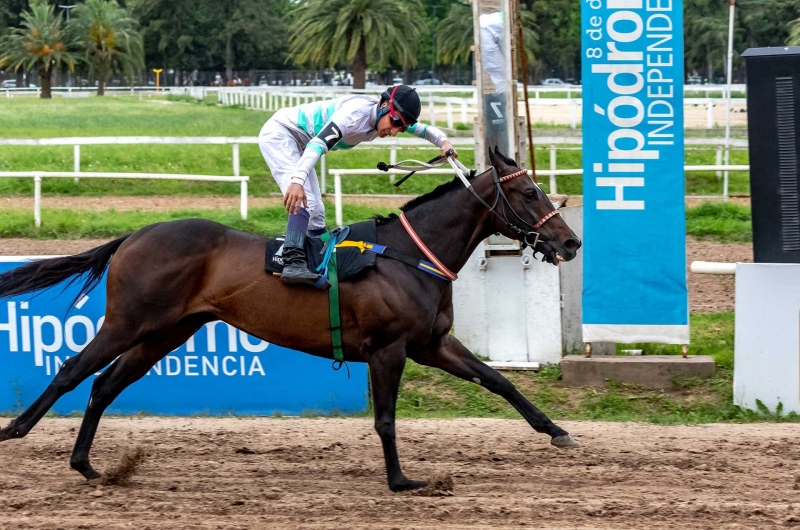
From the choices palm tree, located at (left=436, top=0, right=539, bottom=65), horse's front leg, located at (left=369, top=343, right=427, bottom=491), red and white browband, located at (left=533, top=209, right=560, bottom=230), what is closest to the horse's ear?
red and white browband, located at (left=533, top=209, right=560, bottom=230)

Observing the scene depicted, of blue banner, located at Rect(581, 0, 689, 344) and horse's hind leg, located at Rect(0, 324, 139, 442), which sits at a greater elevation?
blue banner, located at Rect(581, 0, 689, 344)

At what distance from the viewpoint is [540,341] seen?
8.15 m

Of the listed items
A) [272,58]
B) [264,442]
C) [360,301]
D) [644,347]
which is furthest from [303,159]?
[272,58]

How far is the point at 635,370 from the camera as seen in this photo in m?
7.79

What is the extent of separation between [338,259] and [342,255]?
0.03 meters

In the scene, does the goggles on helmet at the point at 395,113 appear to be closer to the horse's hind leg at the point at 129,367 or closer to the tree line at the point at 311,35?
the horse's hind leg at the point at 129,367

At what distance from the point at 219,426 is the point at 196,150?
15417 millimetres

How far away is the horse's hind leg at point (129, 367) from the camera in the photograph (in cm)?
584

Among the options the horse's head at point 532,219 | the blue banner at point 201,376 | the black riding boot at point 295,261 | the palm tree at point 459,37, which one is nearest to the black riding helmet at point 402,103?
the horse's head at point 532,219

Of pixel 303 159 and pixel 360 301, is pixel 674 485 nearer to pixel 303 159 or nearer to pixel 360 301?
pixel 360 301

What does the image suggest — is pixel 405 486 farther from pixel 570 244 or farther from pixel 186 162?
pixel 186 162

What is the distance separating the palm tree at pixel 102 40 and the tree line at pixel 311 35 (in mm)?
61

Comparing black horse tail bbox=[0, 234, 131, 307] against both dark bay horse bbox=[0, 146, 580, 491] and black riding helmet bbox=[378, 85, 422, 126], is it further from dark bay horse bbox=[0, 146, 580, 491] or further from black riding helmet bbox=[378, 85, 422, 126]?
black riding helmet bbox=[378, 85, 422, 126]

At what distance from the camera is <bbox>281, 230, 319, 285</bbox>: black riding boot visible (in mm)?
5531
